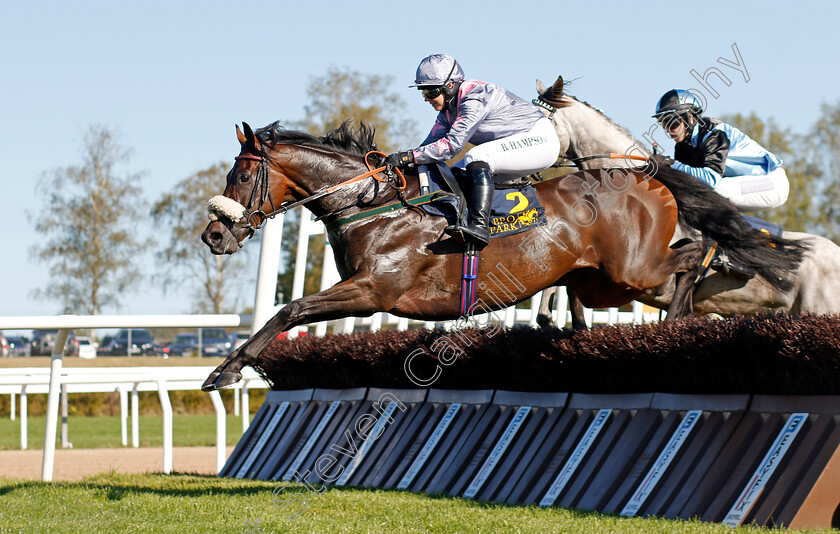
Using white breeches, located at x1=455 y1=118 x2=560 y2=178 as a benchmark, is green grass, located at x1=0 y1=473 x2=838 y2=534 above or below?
below

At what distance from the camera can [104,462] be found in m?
9.18

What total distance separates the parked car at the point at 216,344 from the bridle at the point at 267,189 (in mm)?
26813

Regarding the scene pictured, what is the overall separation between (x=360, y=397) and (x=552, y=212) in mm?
1765

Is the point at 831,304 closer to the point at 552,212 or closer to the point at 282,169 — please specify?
the point at 552,212

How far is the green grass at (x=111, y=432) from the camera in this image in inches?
516

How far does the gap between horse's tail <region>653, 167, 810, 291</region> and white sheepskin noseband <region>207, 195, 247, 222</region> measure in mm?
2612

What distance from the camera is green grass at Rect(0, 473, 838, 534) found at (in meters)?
3.62

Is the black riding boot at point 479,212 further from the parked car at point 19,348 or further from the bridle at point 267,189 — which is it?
the parked car at point 19,348

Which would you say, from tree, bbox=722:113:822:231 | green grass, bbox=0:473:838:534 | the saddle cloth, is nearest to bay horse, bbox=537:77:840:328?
the saddle cloth

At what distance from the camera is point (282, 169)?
4.97 metres

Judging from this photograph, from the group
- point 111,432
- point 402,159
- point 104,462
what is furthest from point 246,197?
point 111,432

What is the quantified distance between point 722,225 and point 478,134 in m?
1.73

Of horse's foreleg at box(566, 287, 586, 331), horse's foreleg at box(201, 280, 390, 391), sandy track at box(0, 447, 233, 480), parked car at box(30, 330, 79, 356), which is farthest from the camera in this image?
parked car at box(30, 330, 79, 356)

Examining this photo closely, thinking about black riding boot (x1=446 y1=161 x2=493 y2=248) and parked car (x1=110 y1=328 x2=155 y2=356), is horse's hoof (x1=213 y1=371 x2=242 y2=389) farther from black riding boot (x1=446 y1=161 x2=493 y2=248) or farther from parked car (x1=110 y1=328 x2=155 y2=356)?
parked car (x1=110 y1=328 x2=155 y2=356)
